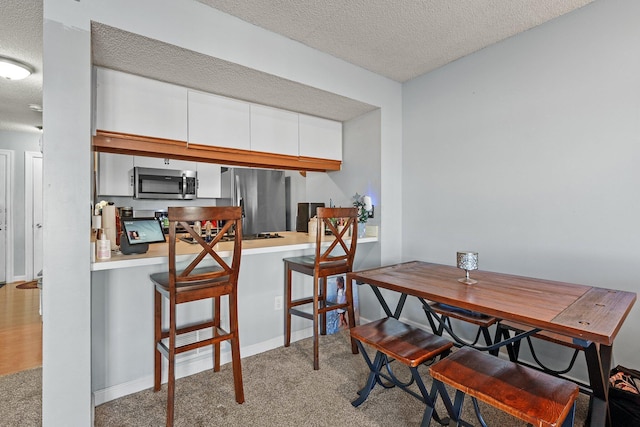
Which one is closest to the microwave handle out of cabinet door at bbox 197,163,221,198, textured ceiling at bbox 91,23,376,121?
cabinet door at bbox 197,163,221,198

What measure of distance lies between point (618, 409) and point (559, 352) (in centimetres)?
64

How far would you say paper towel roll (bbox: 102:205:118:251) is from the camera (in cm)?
200

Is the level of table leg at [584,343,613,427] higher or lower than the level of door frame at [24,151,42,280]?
lower

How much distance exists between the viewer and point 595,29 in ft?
6.44

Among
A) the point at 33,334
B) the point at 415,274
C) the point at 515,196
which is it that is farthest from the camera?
the point at 33,334

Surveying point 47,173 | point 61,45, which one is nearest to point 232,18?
point 61,45

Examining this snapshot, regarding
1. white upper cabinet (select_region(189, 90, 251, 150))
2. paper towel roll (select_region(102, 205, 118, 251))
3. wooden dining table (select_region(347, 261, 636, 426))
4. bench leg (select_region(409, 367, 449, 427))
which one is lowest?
bench leg (select_region(409, 367, 449, 427))

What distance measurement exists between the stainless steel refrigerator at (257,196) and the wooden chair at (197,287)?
48.0 inches

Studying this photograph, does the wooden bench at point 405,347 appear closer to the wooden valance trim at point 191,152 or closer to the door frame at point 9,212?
the wooden valance trim at point 191,152

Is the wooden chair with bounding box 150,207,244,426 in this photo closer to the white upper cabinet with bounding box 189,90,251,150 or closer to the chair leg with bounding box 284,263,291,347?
the chair leg with bounding box 284,263,291,347

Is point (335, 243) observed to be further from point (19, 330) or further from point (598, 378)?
point (19, 330)

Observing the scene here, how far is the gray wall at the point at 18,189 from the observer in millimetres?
4914

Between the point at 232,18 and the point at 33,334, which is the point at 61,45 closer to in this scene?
the point at 232,18

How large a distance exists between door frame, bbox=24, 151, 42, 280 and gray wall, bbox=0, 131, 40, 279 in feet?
0.10
